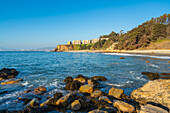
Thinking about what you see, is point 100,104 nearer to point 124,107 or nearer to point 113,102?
point 113,102

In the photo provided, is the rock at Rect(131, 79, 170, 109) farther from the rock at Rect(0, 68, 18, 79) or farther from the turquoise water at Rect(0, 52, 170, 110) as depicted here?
the rock at Rect(0, 68, 18, 79)

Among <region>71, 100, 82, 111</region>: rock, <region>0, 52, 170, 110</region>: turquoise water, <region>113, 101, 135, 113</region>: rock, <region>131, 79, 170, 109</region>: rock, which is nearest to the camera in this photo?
<region>113, 101, 135, 113</region>: rock

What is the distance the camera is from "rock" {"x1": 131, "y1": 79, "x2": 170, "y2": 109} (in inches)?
265

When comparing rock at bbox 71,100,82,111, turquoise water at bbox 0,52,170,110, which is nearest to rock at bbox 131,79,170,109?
turquoise water at bbox 0,52,170,110

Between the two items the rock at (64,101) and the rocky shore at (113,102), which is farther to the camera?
the rock at (64,101)

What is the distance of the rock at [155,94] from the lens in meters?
6.74

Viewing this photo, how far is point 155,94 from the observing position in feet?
24.0

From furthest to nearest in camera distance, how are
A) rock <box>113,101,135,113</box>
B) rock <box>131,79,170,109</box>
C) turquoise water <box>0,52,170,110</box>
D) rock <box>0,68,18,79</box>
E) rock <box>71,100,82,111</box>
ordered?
rock <box>0,68,18,79</box>
turquoise water <box>0,52,170,110</box>
rock <box>131,79,170,109</box>
rock <box>71,100,82,111</box>
rock <box>113,101,135,113</box>

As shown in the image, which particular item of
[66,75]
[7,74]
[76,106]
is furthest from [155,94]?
[7,74]

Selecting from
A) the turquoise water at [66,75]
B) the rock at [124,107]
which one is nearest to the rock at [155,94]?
the turquoise water at [66,75]

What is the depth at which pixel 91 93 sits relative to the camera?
875cm

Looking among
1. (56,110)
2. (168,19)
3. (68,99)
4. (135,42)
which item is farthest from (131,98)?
(168,19)

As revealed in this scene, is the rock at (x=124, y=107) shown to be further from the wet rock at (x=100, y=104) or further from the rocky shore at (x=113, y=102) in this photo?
the wet rock at (x=100, y=104)

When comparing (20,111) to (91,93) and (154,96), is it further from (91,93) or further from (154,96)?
(154,96)
